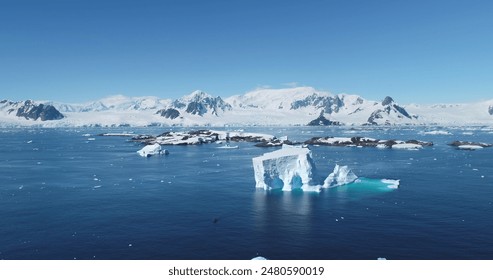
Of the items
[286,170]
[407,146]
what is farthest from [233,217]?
[407,146]

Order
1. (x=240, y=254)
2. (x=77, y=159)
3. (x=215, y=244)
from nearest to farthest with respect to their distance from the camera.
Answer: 1. (x=240, y=254)
2. (x=215, y=244)
3. (x=77, y=159)

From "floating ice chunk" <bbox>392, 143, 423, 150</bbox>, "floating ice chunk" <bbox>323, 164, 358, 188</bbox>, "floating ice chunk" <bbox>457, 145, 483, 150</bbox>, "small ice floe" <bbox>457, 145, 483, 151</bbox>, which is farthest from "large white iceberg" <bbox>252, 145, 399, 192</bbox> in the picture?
"floating ice chunk" <bbox>457, 145, 483, 150</bbox>

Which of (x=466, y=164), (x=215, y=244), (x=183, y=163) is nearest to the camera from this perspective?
(x=215, y=244)

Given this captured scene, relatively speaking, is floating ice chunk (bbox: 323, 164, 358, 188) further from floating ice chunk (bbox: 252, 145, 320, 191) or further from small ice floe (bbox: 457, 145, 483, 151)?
small ice floe (bbox: 457, 145, 483, 151)

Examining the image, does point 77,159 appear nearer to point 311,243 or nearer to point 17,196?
point 17,196

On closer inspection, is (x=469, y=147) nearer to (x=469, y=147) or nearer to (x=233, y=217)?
(x=469, y=147)

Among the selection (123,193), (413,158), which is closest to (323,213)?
(123,193)
